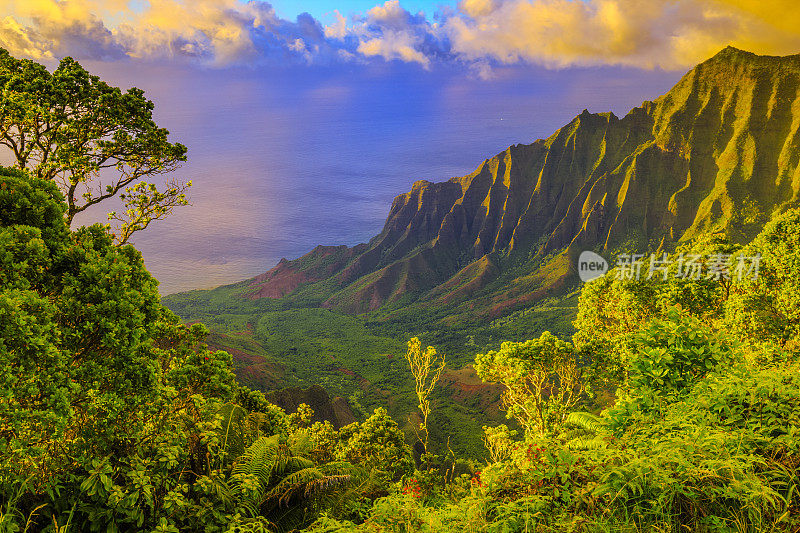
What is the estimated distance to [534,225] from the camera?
151 meters

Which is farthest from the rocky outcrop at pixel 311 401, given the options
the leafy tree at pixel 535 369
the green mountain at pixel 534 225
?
the leafy tree at pixel 535 369

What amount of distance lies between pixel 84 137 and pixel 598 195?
14592cm

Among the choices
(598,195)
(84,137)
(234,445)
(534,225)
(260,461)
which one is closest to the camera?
(260,461)

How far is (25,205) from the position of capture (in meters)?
6.41

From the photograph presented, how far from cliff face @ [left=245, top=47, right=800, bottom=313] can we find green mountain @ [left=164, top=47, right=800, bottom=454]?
45cm

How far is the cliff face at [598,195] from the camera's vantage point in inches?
4323

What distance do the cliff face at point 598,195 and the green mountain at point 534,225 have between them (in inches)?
17.8

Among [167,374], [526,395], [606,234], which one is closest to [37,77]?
[167,374]

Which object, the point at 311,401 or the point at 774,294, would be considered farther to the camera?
the point at 311,401

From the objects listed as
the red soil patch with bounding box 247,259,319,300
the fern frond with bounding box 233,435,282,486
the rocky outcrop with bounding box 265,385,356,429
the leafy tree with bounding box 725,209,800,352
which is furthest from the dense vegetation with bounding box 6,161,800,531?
the red soil patch with bounding box 247,259,319,300

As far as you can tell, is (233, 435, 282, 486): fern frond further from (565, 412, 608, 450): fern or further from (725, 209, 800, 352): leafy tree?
(725, 209, 800, 352): leafy tree

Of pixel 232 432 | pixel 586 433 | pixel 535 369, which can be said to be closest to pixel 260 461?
pixel 232 432

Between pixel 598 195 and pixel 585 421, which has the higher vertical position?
pixel 598 195

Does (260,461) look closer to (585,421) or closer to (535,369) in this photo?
(585,421)
